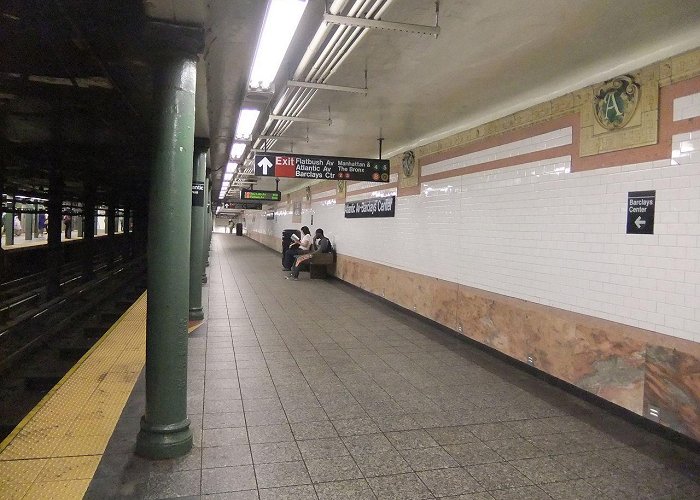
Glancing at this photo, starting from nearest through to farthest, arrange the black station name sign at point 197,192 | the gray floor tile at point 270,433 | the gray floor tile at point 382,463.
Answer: the gray floor tile at point 382,463 → the gray floor tile at point 270,433 → the black station name sign at point 197,192

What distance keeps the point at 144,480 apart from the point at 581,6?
4010mm

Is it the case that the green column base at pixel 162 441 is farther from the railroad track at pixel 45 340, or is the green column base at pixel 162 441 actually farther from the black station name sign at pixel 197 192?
the black station name sign at pixel 197 192

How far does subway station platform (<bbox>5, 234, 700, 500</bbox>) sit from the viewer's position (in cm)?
264

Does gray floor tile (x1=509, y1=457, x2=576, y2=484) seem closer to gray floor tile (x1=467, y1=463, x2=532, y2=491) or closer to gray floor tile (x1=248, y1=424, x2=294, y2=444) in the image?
gray floor tile (x1=467, y1=463, x2=532, y2=491)

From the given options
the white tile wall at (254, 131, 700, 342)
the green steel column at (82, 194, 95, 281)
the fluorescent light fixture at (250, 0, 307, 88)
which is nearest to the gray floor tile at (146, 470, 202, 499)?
the fluorescent light fixture at (250, 0, 307, 88)

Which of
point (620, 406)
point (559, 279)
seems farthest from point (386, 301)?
point (620, 406)

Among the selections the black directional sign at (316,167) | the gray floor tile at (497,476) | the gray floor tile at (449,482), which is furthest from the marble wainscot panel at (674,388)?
the black directional sign at (316,167)

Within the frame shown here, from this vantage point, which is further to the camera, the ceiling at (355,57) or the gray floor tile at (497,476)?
the ceiling at (355,57)

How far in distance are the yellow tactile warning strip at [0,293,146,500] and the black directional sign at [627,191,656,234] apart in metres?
4.17

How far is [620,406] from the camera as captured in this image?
3.76 m

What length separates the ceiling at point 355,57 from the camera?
3.10 meters

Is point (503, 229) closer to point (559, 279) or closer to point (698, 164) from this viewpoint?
point (559, 279)

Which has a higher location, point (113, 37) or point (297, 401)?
point (113, 37)

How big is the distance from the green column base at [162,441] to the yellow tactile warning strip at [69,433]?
0.25m
